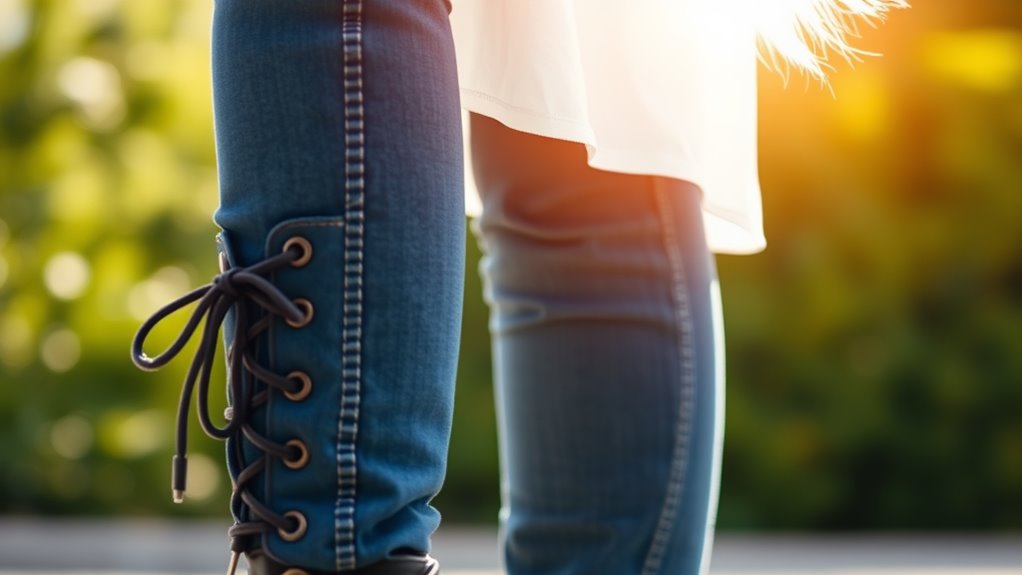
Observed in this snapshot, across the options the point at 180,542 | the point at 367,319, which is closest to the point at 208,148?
the point at 180,542

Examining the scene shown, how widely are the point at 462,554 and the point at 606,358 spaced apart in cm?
163

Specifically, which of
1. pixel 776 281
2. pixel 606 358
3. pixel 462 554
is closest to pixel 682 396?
pixel 606 358

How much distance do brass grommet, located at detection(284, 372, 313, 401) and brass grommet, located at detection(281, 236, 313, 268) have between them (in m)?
0.06

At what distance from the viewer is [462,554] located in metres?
2.51

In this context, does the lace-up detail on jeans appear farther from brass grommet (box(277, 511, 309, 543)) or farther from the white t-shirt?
the white t-shirt

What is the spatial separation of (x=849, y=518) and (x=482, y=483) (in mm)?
943

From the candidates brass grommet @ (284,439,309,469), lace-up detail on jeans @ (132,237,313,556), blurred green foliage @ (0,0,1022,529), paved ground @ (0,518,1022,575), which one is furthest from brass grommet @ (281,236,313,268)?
blurred green foliage @ (0,0,1022,529)

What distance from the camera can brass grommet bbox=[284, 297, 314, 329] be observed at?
28.7 inches

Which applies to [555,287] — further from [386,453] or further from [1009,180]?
[1009,180]

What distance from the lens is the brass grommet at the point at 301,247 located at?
729 mm

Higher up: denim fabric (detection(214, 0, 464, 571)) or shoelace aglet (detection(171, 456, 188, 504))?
denim fabric (detection(214, 0, 464, 571))

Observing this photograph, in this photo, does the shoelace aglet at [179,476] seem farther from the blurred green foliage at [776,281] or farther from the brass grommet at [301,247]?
the blurred green foliage at [776,281]

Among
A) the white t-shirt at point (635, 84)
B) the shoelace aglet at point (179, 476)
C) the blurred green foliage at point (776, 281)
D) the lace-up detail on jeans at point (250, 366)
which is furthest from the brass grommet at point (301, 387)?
the blurred green foliage at point (776, 281)

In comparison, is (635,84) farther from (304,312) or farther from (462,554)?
(462,554)
